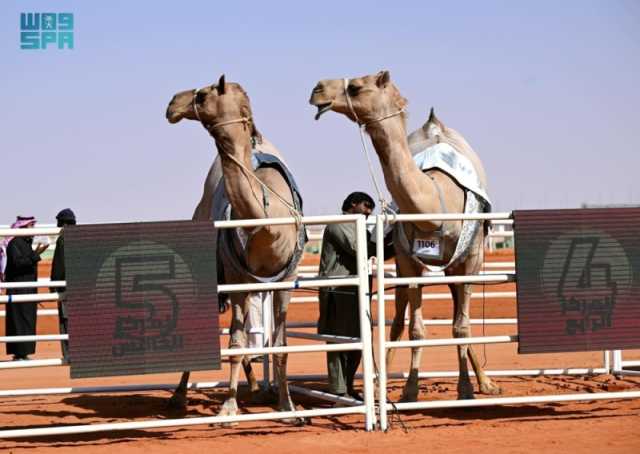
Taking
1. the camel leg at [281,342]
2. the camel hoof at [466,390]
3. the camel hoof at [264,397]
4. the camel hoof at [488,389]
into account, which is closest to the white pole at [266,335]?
the camel hoof at [264,397]

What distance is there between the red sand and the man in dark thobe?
0.47 m

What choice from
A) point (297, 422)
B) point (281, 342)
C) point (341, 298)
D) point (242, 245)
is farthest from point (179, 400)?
point (242, 245)

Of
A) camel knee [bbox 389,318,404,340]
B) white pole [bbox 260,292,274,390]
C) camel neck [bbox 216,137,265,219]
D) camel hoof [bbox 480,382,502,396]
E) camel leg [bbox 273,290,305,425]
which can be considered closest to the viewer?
camel neck [bbox 216,137,265,219]

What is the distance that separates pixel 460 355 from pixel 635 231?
186 cm

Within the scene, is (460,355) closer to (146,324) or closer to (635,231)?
(635,231)

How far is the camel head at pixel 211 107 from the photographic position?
770 centimetres

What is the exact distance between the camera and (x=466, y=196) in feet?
29.1

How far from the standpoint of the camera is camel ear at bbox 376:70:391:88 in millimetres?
8164

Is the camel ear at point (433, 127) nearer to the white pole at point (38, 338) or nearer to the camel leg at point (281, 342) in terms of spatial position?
the camel leg at point (281, 342)

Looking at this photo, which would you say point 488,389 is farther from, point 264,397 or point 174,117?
point 174,117

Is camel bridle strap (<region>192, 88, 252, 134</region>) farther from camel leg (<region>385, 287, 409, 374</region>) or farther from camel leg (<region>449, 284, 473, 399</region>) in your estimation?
camel leg (<region>385, 287, 409, 374</region>)

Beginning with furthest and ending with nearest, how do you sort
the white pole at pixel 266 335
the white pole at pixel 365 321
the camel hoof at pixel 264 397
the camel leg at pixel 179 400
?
the white pole at pixel 266 335, the camel hoof at pixel 264 397, the camel leg at pixel 179 400, the white pole at pixel 365 321

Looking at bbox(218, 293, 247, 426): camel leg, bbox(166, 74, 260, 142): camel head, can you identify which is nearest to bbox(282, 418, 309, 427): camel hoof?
bbox(218, 293, 247, 426): camel leg

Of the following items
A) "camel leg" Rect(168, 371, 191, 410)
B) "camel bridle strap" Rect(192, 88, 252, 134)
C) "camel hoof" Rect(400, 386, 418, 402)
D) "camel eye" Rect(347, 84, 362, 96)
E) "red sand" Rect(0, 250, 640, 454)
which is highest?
"camel eye" Rect(347, 84, 362, 96)
